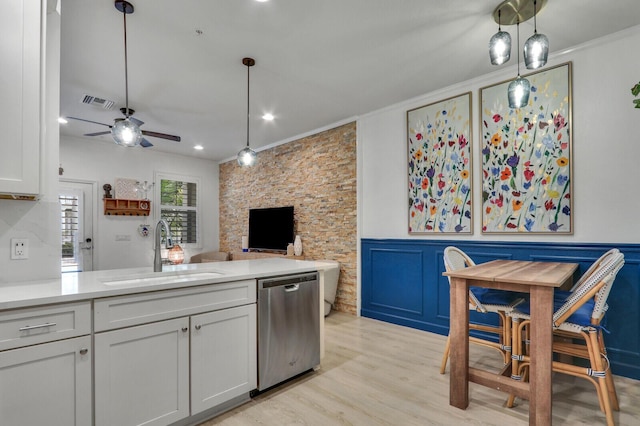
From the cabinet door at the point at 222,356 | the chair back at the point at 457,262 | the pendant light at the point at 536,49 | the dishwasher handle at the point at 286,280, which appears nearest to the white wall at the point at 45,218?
the cabinet door at the point at 222,356

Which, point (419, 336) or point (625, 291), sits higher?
point (625, 291)

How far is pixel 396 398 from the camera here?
2332 millimetres

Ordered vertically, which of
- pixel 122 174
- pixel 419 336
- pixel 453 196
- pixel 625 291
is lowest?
pixel 419 336

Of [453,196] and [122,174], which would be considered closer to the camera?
[453,196]

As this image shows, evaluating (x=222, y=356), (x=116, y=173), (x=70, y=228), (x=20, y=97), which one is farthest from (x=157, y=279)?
(x=116, y=173)

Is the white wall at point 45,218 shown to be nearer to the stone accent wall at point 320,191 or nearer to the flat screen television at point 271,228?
the stone accent wall at point 320,191

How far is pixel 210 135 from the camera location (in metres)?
5.58

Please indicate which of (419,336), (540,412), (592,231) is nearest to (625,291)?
(592,231)

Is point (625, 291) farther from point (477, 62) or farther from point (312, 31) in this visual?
point (312, 31)

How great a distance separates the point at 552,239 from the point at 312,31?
9.17 ft

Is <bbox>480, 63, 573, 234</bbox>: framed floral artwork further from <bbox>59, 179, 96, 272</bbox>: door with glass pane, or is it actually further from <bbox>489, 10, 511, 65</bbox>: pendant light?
<bbox>59, 179, 96, 272</bbox>: door with glass pane

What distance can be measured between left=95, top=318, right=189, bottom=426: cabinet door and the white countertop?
218 millimetres

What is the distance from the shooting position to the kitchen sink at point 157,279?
1973 millimetres

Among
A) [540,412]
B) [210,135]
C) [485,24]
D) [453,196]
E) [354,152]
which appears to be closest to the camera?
[540,412]
